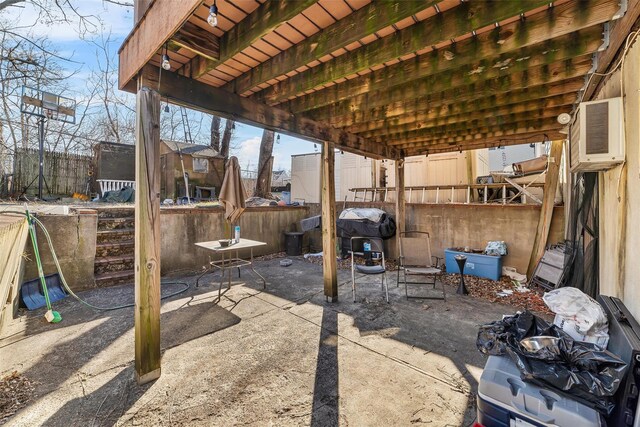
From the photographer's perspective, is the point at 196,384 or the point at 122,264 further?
the point at 122,264

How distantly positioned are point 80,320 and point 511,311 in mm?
5596

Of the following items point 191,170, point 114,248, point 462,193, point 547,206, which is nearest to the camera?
point 547,206

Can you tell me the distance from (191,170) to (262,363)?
10134 millimetres

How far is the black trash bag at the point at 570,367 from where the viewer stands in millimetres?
1207

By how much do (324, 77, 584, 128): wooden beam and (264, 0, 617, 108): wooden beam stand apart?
2.01 ft

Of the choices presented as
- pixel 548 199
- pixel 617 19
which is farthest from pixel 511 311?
pixel 617 19

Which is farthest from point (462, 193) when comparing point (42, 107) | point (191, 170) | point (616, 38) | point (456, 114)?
point (42, 107)

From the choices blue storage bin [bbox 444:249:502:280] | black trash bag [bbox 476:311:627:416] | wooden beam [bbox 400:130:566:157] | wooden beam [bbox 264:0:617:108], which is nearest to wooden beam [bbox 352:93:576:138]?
wooden beam [bbox 400:130:566:157]

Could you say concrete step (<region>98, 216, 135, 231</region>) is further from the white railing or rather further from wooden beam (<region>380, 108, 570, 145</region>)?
the white railing

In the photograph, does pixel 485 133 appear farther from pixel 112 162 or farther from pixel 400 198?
pixel 112 162

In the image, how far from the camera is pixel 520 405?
131cm

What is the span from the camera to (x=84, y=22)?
215 inches

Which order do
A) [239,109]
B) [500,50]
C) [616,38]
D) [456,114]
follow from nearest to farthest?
[616,38] < [500,50] < [239,109] < [456,114]

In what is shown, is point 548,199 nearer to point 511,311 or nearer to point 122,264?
point 511,311
